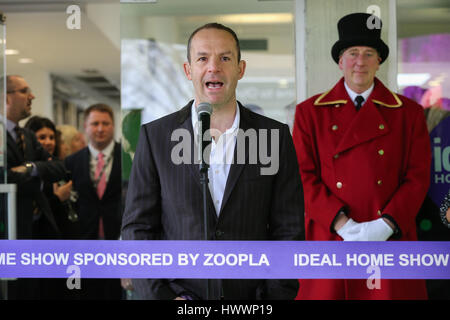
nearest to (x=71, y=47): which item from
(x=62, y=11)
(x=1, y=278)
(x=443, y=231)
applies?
(x=62, y=11)

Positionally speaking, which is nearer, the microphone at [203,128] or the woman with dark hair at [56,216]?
the microphone at [203,128]

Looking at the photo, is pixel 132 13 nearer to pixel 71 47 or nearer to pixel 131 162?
pixel 71 47

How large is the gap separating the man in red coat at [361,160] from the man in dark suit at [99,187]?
0.88m

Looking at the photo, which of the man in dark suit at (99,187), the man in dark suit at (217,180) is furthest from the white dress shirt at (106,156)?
the man in dark suit at (217,180)

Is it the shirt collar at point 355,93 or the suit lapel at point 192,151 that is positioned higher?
the shirt collar at point 355,93

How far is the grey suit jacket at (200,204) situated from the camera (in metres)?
2.88

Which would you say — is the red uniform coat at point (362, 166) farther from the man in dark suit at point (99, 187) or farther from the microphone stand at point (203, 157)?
the man in dark suit at point (99, 187)

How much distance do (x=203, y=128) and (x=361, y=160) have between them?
75 cm

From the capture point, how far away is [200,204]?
2.88 metres

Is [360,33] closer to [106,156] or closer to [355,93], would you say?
[355,93]

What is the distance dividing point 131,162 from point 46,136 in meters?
0.42

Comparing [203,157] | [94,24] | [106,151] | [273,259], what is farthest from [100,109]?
[273,259]

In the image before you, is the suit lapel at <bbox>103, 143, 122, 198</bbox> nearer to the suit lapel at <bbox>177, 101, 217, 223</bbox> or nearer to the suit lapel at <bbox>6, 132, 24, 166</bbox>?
the suit lapel at <bbox>177, 101, 217, 223</bbox>

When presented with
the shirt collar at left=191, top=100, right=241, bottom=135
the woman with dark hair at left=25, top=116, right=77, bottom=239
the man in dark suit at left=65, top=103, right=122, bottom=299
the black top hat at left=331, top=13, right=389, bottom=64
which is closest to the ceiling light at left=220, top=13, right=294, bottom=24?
the black top hat at left=331, top=13, right=389, bottom=64
